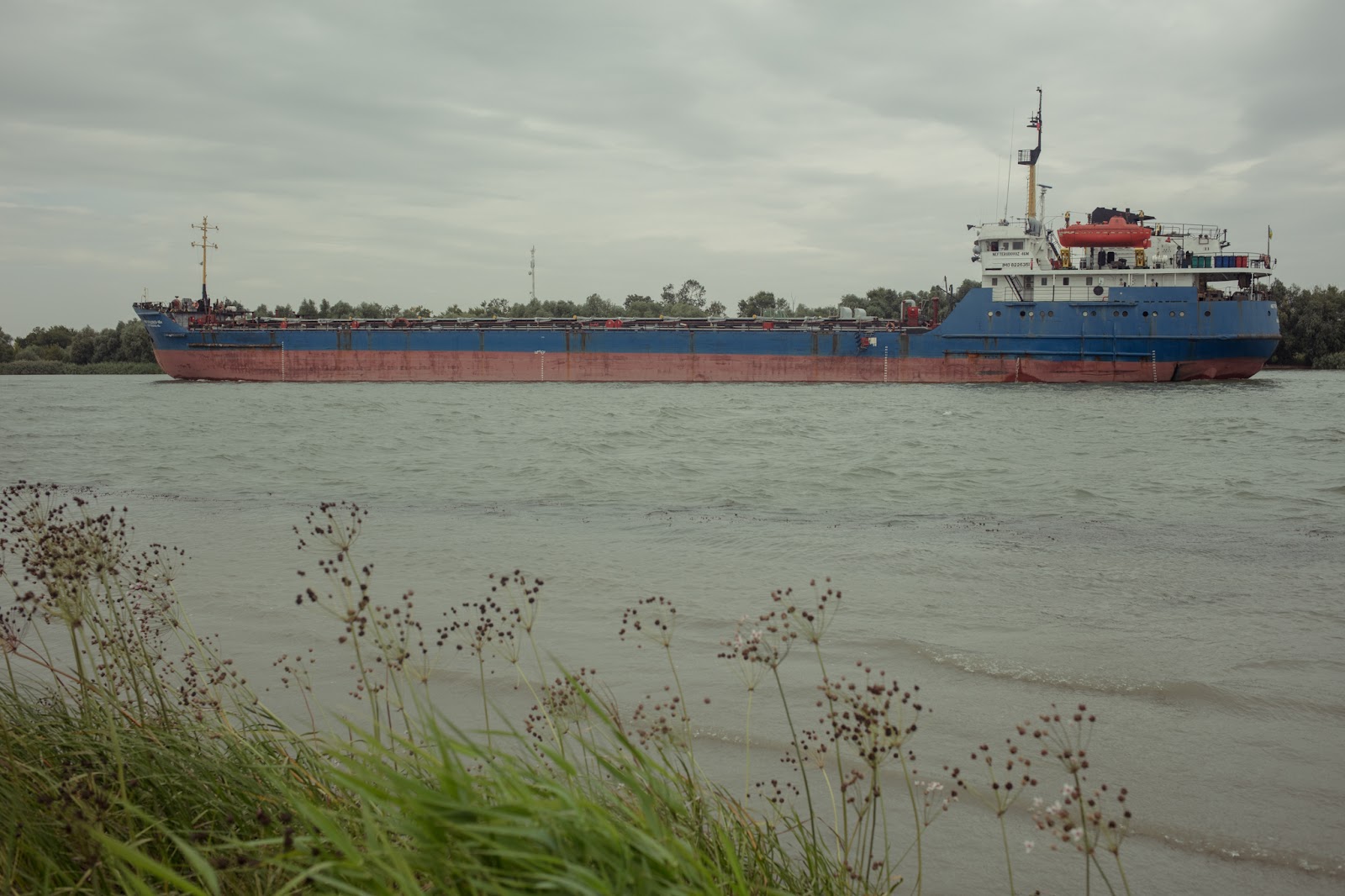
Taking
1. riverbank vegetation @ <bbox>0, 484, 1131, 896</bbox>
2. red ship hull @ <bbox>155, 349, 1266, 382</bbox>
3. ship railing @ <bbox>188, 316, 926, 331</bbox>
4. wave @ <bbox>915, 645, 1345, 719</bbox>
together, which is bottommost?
wave @ <bbox>915, 645, 1345, 719</bbox>

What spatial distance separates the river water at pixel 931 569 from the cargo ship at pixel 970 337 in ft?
51.9

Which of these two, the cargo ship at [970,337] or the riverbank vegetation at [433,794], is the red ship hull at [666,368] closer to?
the cargo ship at [970,337]

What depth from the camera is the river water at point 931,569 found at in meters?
3.68

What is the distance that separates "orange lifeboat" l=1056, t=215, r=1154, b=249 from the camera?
36.2 m

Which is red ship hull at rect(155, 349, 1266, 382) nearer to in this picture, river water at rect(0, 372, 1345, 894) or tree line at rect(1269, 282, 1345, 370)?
river water at rect(0, 372, 1345, 894)

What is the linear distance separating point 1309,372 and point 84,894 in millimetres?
70441

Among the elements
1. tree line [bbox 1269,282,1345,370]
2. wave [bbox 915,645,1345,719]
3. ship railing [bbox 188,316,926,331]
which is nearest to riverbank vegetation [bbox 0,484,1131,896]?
wave [bbox 915,645,1345,719]

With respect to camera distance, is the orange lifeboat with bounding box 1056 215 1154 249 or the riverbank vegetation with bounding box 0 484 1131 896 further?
the orange lifeboat with bounding box 1056 215 1154 249

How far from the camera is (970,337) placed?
36.5m

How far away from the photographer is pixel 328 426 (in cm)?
2109

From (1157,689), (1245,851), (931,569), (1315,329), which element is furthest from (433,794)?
(1315,329)

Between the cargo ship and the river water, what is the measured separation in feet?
51.9

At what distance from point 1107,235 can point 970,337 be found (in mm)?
6880

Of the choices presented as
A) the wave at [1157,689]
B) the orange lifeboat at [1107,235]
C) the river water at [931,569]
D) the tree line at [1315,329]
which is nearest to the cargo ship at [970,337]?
the orange lifeboat at [1107,235]
